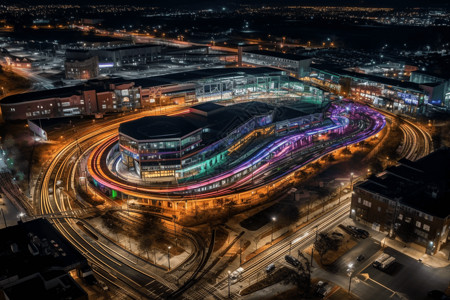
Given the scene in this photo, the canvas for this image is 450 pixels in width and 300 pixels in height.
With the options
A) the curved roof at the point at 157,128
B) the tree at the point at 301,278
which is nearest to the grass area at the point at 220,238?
the tree at the point at 301,278

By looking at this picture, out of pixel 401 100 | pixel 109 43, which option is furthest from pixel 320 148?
pixel 109 43

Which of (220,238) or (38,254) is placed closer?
(38,254)

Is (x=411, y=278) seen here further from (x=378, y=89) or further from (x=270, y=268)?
(x=378, y=89)

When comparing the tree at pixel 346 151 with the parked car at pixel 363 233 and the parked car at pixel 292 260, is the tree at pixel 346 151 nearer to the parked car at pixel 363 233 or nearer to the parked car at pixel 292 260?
the parked car at pixel 363 233

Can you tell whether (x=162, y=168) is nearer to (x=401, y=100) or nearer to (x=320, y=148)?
(x=320, y=148)

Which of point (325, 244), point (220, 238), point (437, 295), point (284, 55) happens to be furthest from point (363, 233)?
point (284, 55)
